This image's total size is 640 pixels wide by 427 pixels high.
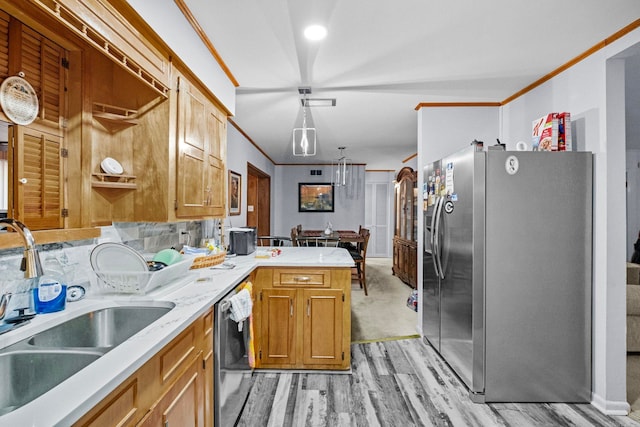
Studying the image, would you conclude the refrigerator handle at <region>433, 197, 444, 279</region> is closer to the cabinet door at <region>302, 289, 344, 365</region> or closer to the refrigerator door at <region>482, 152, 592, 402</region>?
the refrigerator door at <region>482, 152, 592, 402</region>

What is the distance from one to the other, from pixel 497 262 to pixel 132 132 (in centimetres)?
243

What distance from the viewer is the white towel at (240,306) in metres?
1.86

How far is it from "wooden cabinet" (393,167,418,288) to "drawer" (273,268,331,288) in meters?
3.01

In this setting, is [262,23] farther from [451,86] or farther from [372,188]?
[372,188]

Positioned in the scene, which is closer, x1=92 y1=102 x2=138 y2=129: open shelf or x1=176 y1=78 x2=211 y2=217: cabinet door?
x1=92 y1=102 x2=138 y2=129: open shelf

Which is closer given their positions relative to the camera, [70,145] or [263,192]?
[70,145]

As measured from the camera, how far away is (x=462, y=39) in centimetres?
214

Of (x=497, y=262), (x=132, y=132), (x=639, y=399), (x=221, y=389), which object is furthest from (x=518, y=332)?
(x=132, y=132)

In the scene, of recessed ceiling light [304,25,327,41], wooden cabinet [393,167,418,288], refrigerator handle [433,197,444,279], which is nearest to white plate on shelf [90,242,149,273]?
recessed ceiling light [304,25,327,41]

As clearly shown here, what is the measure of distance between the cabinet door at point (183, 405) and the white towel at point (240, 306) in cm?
39

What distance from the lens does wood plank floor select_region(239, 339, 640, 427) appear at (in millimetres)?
2031

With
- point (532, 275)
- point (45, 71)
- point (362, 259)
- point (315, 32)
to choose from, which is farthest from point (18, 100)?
point (362, 259)

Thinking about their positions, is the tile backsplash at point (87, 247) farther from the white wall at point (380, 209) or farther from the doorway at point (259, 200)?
the white wall at point (380, 209)

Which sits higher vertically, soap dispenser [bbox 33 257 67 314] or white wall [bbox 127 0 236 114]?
white wall [bbox 127 0 236 114]
